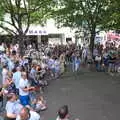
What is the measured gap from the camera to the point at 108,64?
107ft

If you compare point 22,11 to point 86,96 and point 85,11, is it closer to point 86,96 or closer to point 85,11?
point 85,11

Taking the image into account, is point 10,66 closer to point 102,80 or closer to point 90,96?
point 90,96

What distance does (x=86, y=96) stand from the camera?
21.5 m

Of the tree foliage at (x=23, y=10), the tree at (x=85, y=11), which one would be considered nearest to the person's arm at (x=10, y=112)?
the tree foliage at (x=23, y=10)

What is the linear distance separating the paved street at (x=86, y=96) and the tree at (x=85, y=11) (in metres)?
9.15

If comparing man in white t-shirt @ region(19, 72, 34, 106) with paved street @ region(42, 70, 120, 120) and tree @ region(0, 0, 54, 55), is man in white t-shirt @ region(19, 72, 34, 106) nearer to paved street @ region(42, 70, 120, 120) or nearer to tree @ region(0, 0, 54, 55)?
paved street @ region(42, 70, 120, 120)

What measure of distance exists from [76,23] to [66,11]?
4.29ft

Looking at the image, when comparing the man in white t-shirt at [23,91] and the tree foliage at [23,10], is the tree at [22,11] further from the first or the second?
the man in white t-shirt at [23,91]

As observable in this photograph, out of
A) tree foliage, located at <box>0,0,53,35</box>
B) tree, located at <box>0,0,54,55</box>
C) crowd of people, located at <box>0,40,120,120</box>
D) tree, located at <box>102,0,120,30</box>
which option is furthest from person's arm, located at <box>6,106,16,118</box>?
tree foliage, located at <box>0,0,53,35</box>

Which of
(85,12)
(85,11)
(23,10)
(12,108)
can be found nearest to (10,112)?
(12,108)

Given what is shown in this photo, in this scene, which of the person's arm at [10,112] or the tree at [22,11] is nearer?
the person's arm at [10,112]

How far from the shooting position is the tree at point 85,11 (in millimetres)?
38688

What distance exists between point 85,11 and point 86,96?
1832cm

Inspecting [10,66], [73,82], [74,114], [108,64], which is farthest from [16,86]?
[108,64]
